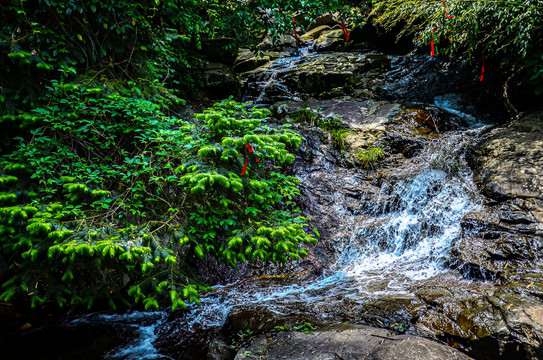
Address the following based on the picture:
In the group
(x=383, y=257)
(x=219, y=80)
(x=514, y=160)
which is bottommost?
(x=383, y=257)

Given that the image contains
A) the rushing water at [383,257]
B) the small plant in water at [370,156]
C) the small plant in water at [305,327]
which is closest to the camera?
the small plant in water at [305,327]

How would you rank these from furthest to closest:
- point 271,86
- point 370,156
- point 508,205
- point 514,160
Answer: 1. point 271,86
2. point 370,156
3. point 514,160
4. point 508,205

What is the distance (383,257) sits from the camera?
17.9ft

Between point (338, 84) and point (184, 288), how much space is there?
10.3 metres

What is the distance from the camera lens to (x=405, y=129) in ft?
27.6

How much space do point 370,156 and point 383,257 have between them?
3.06 m

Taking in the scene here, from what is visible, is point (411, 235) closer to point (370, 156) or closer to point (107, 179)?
point (370, 156)

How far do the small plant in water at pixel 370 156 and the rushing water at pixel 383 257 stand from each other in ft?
1.72

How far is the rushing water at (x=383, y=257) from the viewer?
14.0ft

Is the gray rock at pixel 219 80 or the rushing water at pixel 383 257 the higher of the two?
the gray rock at pixel 219 80

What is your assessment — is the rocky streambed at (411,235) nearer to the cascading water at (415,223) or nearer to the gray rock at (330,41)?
the cascading water at (415,223)

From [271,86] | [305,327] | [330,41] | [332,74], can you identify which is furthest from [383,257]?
[330,41]

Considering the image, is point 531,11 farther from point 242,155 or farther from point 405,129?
point 242,155

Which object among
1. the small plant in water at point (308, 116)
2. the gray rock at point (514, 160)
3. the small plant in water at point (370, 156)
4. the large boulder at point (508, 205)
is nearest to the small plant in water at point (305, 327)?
the large boulder at point (508, 205)
